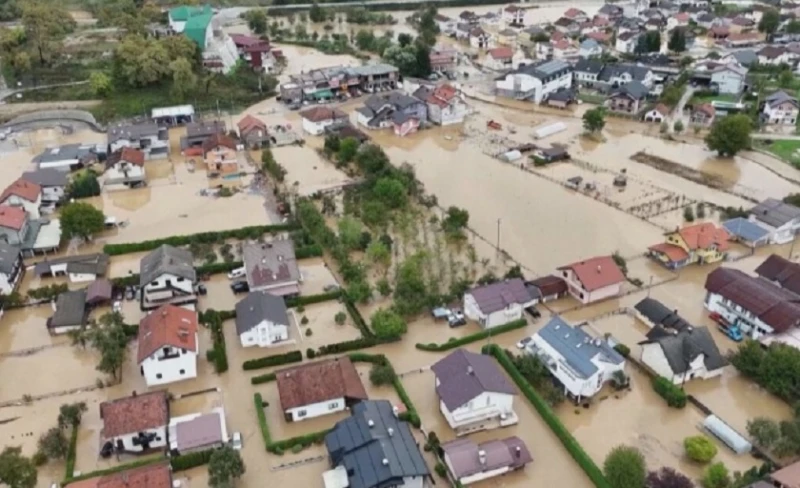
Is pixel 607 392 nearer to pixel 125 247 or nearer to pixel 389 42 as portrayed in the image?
pixel 125 247

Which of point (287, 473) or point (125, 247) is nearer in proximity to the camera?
point (287, 473)

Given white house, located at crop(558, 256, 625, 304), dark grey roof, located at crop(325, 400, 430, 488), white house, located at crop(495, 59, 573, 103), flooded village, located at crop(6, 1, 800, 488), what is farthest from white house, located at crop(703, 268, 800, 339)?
white house, located at crop(495, 59, 573, 103)

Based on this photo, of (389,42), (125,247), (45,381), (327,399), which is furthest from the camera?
(389,42)

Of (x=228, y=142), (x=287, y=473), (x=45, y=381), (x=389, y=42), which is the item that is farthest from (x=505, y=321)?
(x=389, y=42)

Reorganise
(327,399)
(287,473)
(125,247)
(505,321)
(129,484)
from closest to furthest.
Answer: (129,484) < (287,473) < (327,399) < (505,321) < (125,247)

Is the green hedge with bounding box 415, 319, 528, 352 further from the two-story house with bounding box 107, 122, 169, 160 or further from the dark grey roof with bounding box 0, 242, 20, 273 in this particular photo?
the two-story house with bounding box 107, 122, 169, 160

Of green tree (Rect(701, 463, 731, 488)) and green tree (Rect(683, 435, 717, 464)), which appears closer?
green tree (Rect(701, 463, 731, 488))

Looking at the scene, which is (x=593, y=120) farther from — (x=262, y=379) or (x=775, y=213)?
(x=262, y=379)
